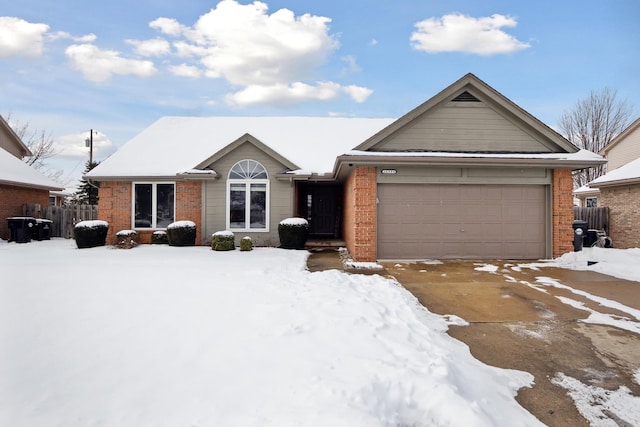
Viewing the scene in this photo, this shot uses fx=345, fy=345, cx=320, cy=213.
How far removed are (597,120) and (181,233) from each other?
36826 mm

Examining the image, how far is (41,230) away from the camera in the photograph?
16.6 meters

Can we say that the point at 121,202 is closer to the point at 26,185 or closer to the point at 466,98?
the point at 26,185

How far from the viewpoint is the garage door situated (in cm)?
1049

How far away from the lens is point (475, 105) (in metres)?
10.7

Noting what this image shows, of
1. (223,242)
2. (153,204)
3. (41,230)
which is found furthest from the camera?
(41,230)

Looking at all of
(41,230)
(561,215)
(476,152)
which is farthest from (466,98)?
(41,230)

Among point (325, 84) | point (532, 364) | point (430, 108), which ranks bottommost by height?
point (532, 364)

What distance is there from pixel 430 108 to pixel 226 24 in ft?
25.0

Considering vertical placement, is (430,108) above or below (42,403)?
above

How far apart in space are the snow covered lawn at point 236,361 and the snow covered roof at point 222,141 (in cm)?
908

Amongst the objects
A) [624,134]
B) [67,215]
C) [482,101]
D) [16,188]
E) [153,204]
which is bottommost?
[67,215]

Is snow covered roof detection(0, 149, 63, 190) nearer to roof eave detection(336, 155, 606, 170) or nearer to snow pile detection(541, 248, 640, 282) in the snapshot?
roof eave detection(336, 155, 606, 170)

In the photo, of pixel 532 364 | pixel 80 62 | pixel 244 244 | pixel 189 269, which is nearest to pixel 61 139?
pixel 80 62

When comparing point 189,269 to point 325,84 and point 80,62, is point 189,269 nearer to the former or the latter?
point 80,62
